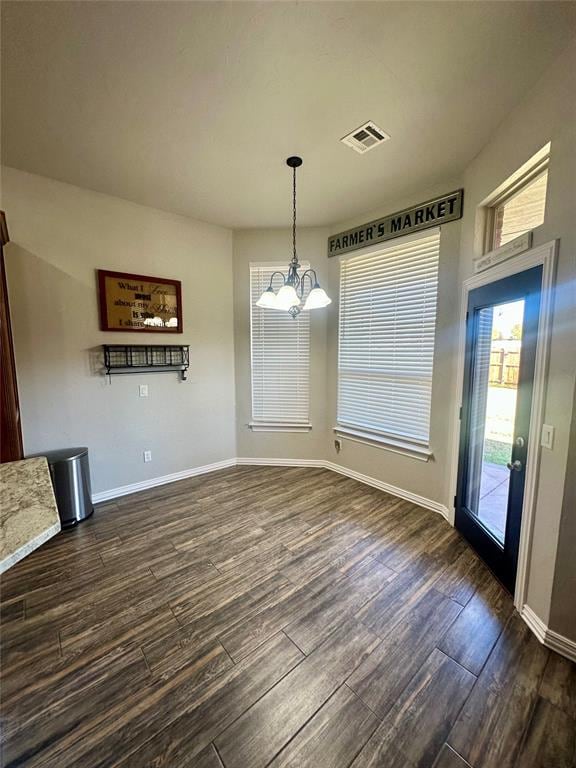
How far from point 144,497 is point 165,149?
3148mm

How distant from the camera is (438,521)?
108 inches

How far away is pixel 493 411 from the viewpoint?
2178 mm

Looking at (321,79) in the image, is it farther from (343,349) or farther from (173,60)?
(343,349)

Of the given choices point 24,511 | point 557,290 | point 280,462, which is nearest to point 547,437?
point 557,290

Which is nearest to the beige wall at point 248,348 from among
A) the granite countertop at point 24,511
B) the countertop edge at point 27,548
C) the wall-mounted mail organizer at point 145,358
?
the wall-mounted mail organizer at point 145,358

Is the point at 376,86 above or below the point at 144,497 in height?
above

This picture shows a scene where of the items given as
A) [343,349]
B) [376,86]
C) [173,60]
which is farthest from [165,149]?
[343,349]

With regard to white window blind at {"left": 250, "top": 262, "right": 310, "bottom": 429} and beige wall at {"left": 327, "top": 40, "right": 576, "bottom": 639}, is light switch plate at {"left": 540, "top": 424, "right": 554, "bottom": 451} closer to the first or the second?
beige wall at {"left": 327, "top": 40, "right": 576, "bottom": 639}

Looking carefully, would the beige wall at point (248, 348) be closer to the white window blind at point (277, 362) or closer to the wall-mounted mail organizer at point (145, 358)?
the white window blind at point (277, 362)

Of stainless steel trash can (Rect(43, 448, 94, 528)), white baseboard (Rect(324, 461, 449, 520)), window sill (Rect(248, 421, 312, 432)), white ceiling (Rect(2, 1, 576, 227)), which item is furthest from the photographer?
window sill (Rect(248, 421, 312, 432))

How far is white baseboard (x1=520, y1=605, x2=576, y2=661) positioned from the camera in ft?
4.98

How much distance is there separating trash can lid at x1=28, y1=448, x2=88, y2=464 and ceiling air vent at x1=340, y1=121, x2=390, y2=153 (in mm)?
3325

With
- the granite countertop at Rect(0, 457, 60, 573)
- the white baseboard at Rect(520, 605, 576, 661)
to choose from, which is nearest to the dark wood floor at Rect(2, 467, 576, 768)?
the white baseboard at Rect(520, 605, 576, 661)

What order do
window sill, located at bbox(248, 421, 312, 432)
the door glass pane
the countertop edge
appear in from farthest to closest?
window sill, located at bbox(248, 421, 312, 432)
the door glass pane
the countertop edge
